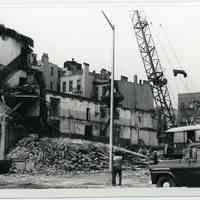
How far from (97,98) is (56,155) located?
2.96 ft

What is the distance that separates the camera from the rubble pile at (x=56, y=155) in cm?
1872

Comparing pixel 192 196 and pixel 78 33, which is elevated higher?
pixel 78 33

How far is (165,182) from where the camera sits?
18.6m

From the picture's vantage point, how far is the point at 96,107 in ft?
61.5

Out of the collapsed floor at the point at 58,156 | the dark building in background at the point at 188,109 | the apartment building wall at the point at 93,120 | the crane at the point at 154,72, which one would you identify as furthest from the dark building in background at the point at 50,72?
the dark building in background at the point at 188,109

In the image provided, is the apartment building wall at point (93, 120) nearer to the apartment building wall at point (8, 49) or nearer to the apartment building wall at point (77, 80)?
the apartment building wall at point (77, 80)

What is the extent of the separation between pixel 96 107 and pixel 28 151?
1.03 m

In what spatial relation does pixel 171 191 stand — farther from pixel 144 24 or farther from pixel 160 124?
pixel 144 24

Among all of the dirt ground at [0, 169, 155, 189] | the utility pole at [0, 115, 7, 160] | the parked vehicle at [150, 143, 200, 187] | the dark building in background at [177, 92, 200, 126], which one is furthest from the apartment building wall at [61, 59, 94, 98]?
the parked vehicle at [150, 143, 200, 187]

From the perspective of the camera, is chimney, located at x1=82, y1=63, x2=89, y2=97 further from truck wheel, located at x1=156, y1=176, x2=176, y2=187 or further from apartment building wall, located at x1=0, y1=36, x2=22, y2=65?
truck wheel, located at x1=156, y1=176, x2=176, y2=187

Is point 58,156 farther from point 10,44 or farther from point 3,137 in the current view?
point 10,44

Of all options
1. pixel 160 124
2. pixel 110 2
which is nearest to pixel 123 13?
pixel 110 2

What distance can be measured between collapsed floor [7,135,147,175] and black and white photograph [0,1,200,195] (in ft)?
0.04

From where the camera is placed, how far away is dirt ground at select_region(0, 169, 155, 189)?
1844 cm
